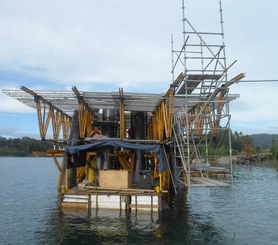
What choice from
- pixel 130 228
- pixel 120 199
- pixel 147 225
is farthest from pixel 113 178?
pixel 130 228

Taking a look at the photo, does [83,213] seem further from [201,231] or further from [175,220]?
[201,231]

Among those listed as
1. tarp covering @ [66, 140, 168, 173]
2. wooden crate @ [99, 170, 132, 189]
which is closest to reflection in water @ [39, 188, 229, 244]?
wooden crate @ [99, 170, 132, 189]

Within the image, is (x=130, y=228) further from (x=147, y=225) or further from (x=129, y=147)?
(x=129, y=147)

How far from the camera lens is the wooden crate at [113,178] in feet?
65.1

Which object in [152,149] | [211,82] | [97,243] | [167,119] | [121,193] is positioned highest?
[211,82]

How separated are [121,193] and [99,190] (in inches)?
56.1

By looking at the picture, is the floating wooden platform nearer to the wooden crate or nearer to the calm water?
the wooden crate

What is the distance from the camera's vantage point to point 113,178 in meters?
19.9

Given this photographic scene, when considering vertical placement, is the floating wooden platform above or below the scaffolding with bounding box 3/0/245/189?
below

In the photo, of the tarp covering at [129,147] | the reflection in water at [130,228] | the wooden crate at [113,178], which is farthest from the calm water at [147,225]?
the tarp covering at [129,147]

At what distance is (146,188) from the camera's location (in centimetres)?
2072

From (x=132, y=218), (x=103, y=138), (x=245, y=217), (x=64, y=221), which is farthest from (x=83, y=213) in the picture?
(x=245, y=217)

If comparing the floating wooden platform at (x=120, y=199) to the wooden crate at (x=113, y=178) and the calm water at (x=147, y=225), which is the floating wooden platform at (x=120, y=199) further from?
the calm water at (x=147, y=225)

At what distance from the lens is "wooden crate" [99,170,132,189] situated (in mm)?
19844
